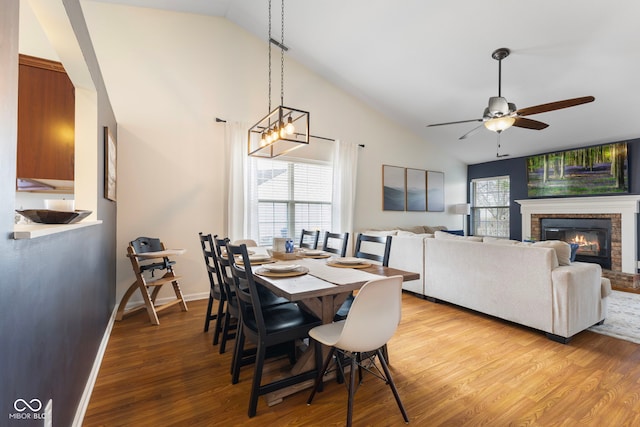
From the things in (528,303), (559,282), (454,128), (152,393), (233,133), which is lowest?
(152,393)

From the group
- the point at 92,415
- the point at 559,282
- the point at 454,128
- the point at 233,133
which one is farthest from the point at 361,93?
the point at 92,415

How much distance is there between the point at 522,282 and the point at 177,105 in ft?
15.0

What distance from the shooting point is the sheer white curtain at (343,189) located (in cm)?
507

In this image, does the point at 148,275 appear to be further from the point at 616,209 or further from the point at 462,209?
the point at 616,209

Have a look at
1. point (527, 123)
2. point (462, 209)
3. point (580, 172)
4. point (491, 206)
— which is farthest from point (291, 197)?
point (580, 172)

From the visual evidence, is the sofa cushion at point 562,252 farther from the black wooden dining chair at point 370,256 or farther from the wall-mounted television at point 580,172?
the wall-mounted television at point 580,172

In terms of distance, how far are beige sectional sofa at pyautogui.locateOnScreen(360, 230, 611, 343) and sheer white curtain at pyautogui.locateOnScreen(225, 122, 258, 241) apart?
2552 mm

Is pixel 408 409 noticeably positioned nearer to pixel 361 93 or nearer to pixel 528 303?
pixel 528 303

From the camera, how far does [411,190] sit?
20.5ft

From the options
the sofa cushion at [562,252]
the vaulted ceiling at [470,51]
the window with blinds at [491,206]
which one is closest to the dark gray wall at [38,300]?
the vaulted ceiling at [470,51]

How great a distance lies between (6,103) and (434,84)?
4.85 metres

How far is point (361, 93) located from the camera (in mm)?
5281

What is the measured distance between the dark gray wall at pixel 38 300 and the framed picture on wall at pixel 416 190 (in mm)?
5505

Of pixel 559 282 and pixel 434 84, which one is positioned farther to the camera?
pixel 434 84
